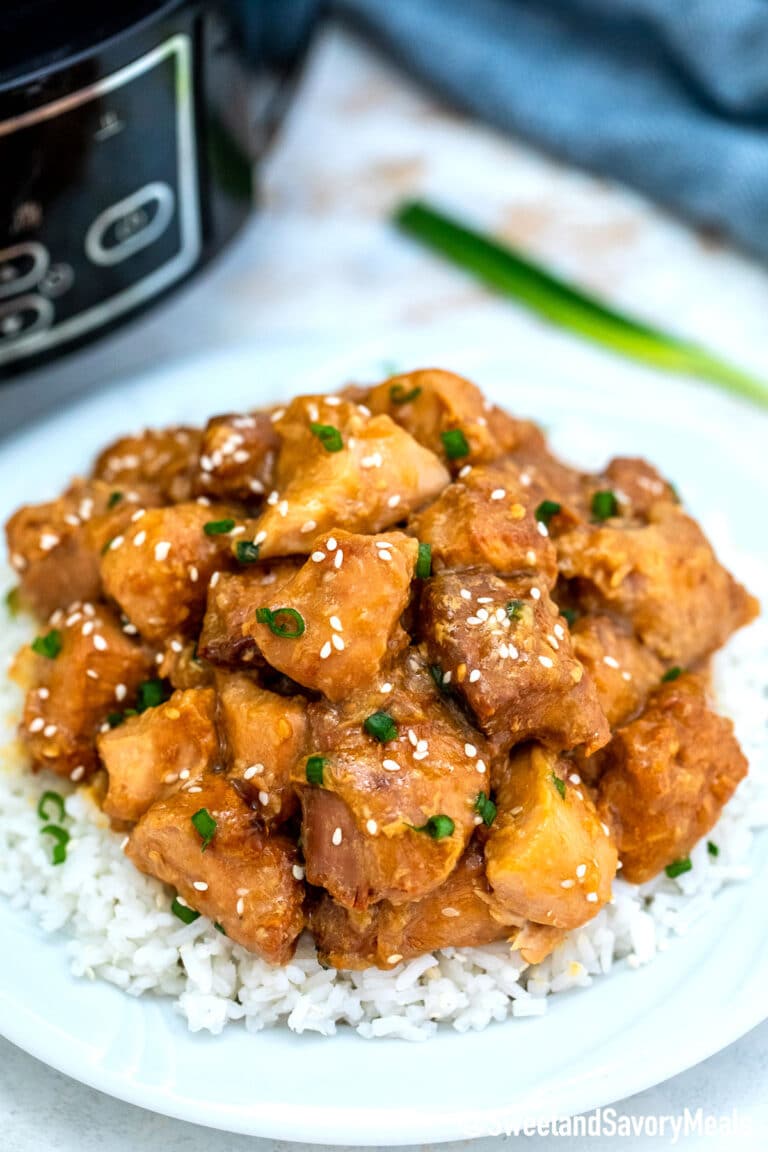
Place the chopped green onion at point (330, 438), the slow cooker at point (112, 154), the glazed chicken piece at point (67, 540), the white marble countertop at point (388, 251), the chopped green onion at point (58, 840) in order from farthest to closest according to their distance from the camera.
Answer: the white marble countertop at point (388, 251)
the slow cooker at point (112, 154)
the glazed chicken piece at point (67, 540)
the chopped green onion at point (58, 840)
the chopped green onion at point (330, 438)

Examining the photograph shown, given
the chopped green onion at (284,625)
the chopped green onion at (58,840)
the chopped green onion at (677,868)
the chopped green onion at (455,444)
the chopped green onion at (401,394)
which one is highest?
the chopped green onion at (401,394)

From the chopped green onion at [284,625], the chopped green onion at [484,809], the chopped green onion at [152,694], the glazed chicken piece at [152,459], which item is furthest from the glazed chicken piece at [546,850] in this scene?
the glazed chicken piece at [152,459]

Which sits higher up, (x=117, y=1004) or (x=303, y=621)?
(x=303, y=621)

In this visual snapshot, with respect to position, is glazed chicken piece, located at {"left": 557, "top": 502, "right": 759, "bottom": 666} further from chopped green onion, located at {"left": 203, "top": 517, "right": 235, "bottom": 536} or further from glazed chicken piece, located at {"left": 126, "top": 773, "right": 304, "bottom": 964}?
glazed chicken piece, located at {"left": 126, "top": 773, "right": 304, "bottom": 964}

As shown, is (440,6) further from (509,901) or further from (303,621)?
(509,901)

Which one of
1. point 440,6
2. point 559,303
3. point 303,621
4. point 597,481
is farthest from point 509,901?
point 440,6

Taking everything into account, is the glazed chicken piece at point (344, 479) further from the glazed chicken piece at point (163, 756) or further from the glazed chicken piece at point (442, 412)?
the glazed chicken piece at point (163, 756)

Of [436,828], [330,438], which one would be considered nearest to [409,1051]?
[436,828]
